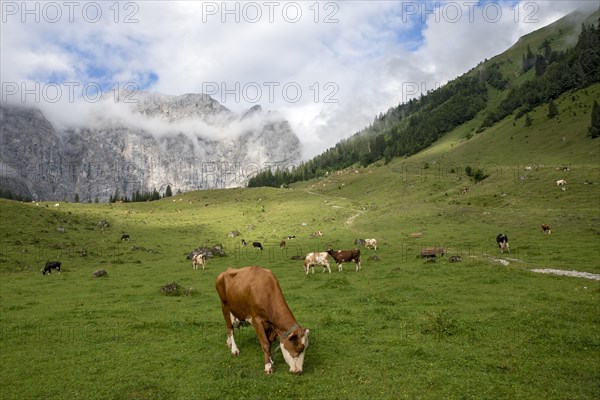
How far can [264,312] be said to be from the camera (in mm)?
12789

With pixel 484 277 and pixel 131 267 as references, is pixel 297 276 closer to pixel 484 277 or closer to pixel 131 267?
pixel 484 277

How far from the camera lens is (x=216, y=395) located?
36.2 feet

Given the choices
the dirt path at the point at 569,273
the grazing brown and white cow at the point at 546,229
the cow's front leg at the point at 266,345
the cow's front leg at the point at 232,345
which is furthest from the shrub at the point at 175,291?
the grazing brown and white cow at the point at 546,229

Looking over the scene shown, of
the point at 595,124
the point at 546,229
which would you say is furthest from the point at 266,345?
the point at 595,124

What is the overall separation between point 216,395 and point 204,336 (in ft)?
20.4

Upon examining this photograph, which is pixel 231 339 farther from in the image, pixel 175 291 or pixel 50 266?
pixel 50 266

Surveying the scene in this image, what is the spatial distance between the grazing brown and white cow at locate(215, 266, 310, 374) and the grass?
0.73 metres

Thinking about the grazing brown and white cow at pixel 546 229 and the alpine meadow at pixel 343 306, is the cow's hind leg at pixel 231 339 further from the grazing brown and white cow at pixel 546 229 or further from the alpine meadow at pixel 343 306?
the grazing brown and white cow at pixel 546 229

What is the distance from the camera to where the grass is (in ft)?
39.0

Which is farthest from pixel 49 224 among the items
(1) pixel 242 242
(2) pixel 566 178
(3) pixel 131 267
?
(2) pixel 566 178

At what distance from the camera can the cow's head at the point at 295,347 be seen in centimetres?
1158

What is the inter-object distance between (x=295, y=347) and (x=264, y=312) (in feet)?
5.56

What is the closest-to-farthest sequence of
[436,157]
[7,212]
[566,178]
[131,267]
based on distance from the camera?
[131,267] → [7,212] → [566,178] → [436,157]

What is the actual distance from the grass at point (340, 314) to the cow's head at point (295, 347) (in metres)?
0.41
